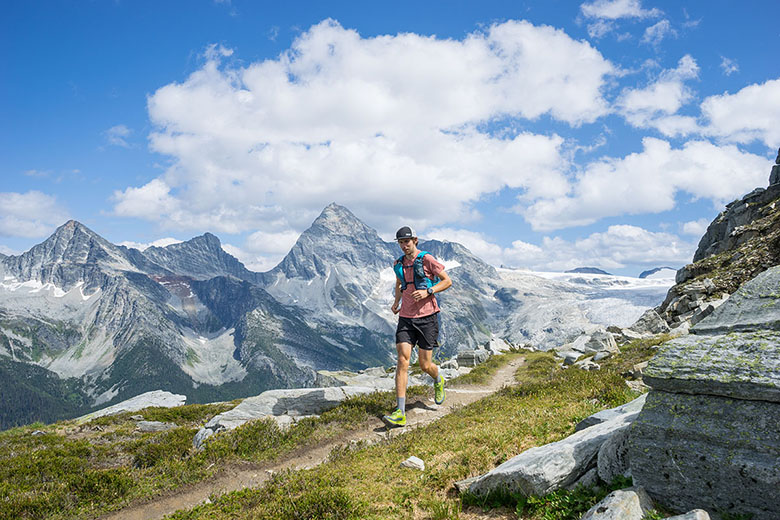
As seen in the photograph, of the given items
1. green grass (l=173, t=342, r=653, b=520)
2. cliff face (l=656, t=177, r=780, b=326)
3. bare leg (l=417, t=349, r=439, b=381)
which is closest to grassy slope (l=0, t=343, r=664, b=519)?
green grass (l=173, t=342, r=653, b=520)

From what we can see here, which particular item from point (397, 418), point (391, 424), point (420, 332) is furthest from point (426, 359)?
point (391, 424)

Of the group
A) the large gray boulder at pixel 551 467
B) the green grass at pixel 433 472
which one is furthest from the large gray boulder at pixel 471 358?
the large gray boulder at pixel 551 467

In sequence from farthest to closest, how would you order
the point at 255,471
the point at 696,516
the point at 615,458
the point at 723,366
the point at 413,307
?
the point at 413,307, the point at 255,471, the point at 615,458, the point at 723,366, the point at 696,516

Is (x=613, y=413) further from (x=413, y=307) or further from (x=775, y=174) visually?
(x=775, y=174)

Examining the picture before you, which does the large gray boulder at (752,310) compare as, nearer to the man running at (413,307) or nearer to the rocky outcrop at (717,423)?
the rocky outcrop at (717,423)

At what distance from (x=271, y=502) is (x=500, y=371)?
81.1 ft

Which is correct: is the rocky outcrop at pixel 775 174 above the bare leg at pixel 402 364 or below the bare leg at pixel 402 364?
above

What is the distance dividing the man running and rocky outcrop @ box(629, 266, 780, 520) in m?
7.28

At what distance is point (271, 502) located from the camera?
7.44 metres

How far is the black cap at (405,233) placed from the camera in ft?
39.8

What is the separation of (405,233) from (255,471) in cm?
753

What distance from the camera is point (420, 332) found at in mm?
12227

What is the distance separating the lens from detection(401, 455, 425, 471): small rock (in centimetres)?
837

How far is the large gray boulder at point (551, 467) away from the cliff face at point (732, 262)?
23964mm
